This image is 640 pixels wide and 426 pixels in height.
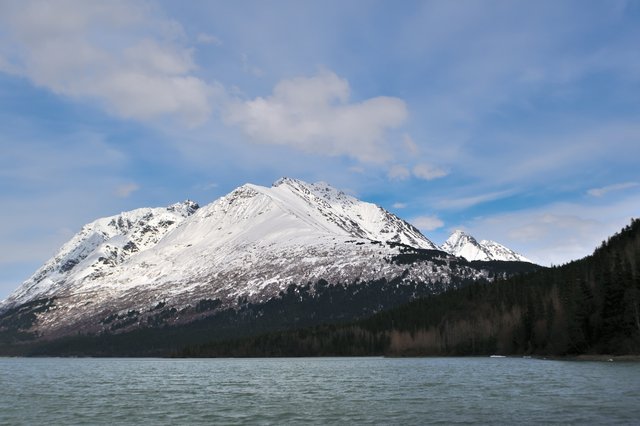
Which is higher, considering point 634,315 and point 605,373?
point 634,315

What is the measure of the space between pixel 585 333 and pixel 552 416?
376ft

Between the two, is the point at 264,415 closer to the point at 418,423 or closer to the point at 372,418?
the point at 372,418

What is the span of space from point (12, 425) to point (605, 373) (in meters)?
89.4

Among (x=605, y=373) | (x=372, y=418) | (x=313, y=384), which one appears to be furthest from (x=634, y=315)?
(x=372, y=418)

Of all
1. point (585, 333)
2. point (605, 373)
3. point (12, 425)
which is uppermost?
point (585, 333)

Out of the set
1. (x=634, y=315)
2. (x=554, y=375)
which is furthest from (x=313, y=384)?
(x=634, y=315)

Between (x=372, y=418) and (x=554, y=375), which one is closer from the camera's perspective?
(x=372, y=418)

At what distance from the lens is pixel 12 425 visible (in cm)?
6359

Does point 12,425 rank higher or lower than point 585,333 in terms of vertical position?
lower

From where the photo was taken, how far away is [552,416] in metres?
58.2

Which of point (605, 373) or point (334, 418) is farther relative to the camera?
point (605, 373)

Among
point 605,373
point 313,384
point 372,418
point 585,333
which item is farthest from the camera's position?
point 585,333

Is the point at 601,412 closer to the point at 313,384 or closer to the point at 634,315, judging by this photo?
the point at 313,384

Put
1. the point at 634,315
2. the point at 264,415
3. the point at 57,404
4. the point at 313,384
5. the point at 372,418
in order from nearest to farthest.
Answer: the point at 372,418 < the point at 264,415 < the point at 57,404 < the point at 313,384 < the point at 634,315
